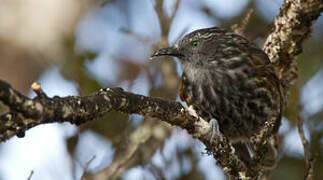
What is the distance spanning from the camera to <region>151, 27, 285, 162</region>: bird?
11.3 feet

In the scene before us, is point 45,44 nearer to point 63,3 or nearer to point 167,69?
point 63,3

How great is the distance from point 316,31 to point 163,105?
317 cm

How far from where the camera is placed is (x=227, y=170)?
121 inches

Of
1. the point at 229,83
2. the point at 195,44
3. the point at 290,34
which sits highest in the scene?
the point at 195,44

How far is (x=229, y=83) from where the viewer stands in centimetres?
346

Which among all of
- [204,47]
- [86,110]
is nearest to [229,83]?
[204,47]

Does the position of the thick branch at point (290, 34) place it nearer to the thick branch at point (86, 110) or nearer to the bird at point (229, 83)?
the bird at point (229, 83)

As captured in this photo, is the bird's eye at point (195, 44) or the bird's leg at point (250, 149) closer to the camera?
the bird's leg at point (250, 149)

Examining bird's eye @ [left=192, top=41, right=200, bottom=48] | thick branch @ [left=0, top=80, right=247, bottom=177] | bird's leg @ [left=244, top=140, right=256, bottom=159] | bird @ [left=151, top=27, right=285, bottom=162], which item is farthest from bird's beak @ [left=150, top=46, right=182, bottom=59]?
thick branch @ [left=0, top=80, right=247, bottom=177]

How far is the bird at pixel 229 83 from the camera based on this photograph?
3436 millimetres

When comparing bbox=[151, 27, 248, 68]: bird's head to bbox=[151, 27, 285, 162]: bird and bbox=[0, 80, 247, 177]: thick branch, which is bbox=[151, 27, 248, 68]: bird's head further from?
bbox=[0, 80, 247, 177]: thick branch

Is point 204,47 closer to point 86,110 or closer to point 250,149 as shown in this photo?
→ point 250,149

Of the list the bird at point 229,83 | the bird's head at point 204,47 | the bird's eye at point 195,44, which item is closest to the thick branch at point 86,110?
the bird at point 229,83

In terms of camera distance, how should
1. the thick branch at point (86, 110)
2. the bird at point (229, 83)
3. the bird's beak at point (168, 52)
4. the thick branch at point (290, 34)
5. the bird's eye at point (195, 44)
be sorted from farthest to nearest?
the bird's eye at point (195, 44), the bird's beak at point (168, 52), the bird at point (229, 83), the thick branch at point (290, 34), the thick branch at point (86, 110)
